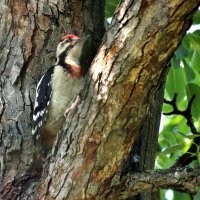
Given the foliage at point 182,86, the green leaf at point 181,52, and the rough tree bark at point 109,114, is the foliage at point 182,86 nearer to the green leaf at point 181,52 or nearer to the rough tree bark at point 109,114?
the green leaf at point 181,52

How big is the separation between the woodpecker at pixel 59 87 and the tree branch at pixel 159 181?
733mm

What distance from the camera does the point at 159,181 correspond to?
2.43 metres

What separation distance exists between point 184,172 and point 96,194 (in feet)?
1.29

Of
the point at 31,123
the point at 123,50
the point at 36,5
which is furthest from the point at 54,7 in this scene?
the point at 123,50

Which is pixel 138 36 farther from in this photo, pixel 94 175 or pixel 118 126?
pixel 94 175

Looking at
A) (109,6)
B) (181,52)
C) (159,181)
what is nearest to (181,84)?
(181,52)

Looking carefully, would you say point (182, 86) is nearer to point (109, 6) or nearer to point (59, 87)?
point (109, 6)

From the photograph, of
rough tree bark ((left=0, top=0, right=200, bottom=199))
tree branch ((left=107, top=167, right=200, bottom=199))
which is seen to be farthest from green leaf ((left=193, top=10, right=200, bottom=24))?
tree branch ((left=107, top=167, right=200, bottom=199))

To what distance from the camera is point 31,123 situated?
10.0 feet

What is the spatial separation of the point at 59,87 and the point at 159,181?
105cm

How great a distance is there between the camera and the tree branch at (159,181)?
2381 millimetres

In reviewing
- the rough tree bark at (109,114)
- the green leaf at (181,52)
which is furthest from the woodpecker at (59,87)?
the green leaf at (181,52)

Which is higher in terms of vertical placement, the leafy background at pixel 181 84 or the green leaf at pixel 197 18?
the green leaf at pixel 197 18

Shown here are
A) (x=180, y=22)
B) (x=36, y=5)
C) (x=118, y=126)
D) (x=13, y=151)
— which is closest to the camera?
(x=180, y=22)
